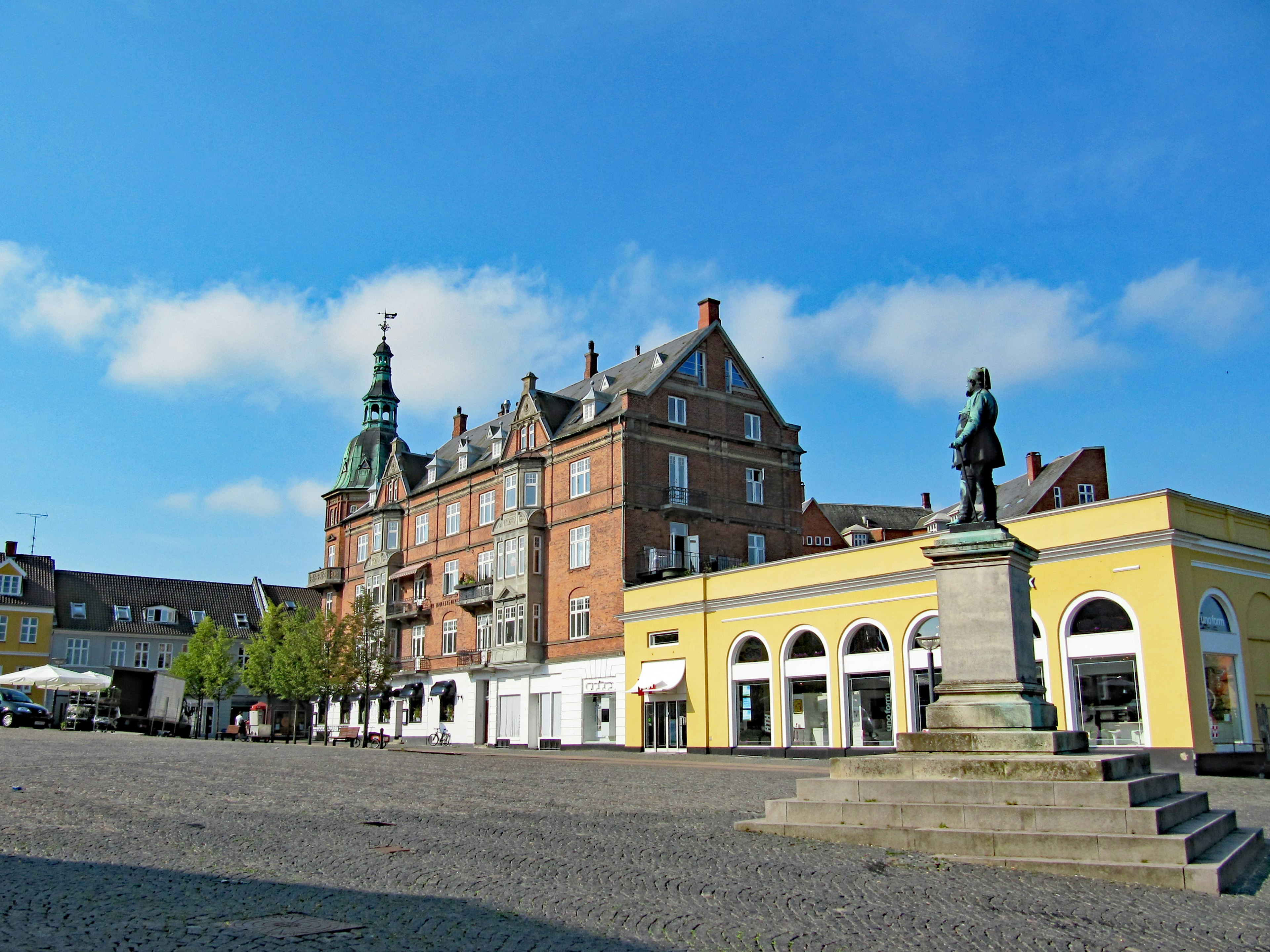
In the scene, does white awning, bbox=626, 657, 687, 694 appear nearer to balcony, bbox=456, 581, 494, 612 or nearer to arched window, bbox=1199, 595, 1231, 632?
balcony, bbox=456, 581, 494, 612

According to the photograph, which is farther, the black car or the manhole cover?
the black car

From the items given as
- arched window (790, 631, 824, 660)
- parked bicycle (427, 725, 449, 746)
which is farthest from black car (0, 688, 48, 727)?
arched window (790, 631, 824, 660)

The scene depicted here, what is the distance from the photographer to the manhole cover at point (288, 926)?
701cm

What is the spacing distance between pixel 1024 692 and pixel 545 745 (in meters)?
37.5

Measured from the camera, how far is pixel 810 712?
118 feet

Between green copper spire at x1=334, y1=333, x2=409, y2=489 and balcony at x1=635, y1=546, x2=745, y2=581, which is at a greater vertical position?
green copper spire at x1=334, y1=333, x2=409, y2=489

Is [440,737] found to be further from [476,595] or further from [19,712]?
[19,712]

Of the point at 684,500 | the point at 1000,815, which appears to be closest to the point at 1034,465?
the point at 684,500

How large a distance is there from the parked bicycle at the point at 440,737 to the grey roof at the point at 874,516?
41620 millimetres

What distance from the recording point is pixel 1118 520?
2856 cm

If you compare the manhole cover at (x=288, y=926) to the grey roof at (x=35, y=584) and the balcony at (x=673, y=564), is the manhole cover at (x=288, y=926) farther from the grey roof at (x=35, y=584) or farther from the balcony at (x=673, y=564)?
the grey roof at (x=35, y=584)

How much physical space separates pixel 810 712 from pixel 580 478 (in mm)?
17294

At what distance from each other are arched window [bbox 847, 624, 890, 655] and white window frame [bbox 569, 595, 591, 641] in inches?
591

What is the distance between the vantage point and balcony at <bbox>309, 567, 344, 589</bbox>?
232 ft
